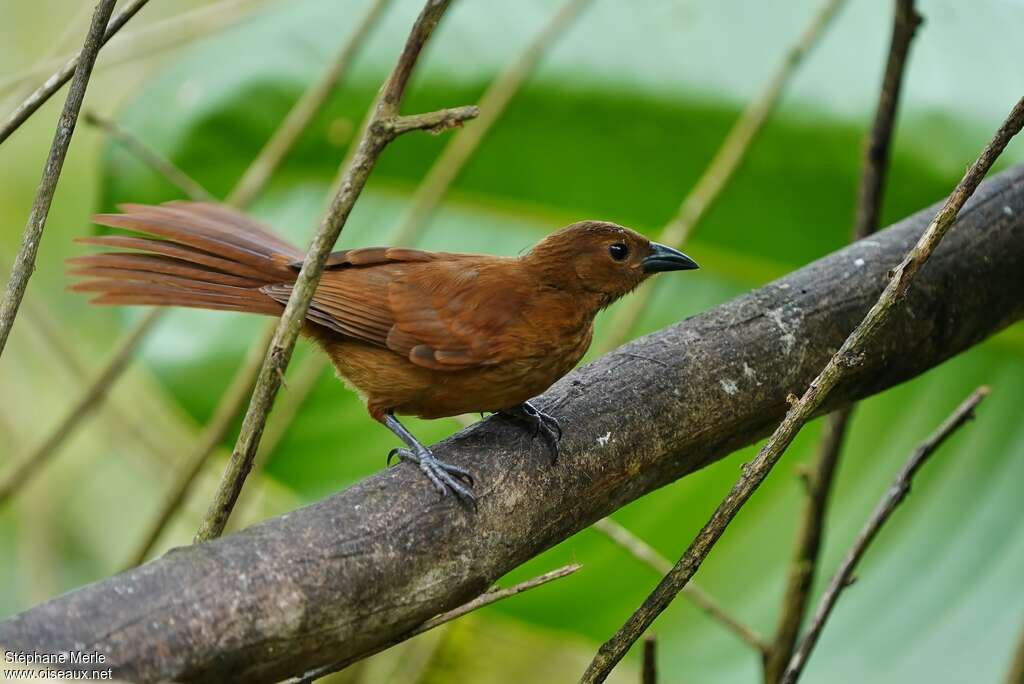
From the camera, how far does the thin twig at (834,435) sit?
9.03 feet

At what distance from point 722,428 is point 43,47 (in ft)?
17.6

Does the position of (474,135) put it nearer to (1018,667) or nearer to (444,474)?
(444,474)

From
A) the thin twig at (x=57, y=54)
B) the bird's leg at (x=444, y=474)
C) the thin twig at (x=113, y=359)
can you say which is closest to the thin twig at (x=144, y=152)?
the thin twig at (x=113, y=359)

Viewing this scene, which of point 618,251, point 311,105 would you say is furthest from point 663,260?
point 311,105

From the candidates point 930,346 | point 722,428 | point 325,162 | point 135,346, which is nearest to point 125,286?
point 135,346

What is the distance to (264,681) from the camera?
1.67 meters

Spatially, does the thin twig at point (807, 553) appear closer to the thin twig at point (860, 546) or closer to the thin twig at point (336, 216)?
the thin twig at point (860, 546)

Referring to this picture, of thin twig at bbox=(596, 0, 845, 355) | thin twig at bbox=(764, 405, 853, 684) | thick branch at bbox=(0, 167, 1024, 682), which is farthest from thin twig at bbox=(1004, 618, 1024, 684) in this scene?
thin twig at bbox=(596, 0, 845, 355)

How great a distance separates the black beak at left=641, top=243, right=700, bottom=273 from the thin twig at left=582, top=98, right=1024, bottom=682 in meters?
1.12

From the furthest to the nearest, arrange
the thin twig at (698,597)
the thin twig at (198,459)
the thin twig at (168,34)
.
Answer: the thin twig at (168,34)
the thin twig at (198,459)
the thin twig at (698,597)

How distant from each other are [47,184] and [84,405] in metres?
1.64

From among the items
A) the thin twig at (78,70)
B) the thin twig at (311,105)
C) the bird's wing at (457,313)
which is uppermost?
the thin twig at (311,105)

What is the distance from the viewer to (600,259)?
9.68 feet

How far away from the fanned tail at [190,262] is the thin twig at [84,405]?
1.66 feet
